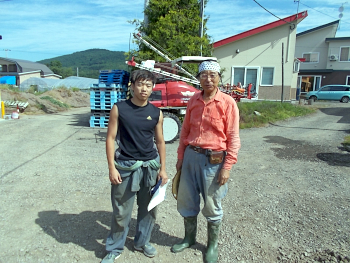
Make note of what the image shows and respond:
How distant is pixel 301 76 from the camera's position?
29.6 meters

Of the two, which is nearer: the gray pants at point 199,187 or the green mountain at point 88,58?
the gray pants at point 199,187

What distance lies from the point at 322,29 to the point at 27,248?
33530mm

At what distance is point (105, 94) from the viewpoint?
11.2 metres

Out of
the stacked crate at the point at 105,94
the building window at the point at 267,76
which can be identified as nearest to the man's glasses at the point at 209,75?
the stacked crate at the point at 105,94

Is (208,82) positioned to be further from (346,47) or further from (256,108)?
(346,47)

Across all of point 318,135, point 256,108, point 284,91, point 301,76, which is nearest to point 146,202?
point 318,135

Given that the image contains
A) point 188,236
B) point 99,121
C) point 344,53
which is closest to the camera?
point 188,236

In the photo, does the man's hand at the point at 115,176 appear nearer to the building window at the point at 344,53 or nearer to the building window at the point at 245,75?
the building window at the point at 245,75

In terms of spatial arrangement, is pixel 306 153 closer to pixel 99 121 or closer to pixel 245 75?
pixel 99 121

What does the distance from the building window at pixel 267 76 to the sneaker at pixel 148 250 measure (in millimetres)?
16546

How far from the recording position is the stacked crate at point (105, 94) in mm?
11219

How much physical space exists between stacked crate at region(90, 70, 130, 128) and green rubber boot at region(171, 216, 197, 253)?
8.58 metres

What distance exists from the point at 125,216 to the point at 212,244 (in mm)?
942

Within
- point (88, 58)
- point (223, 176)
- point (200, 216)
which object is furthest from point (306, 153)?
point (88, 58)
